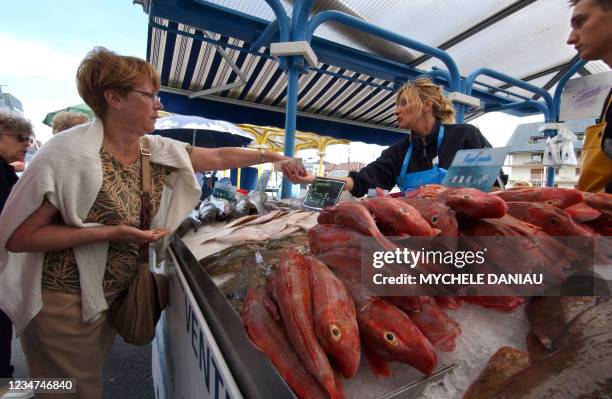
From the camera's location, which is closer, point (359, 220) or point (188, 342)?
point (359, 220)

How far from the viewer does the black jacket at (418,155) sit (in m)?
2.15

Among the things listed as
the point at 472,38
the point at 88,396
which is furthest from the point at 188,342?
the point at 472,38

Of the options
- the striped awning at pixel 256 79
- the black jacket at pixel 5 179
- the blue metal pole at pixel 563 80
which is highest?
the blue metal pole at pixel 563 80

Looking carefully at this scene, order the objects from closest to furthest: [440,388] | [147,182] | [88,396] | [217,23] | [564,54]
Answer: [440,388]
[88,396]
[147,182]
[217,23]
[564,54]

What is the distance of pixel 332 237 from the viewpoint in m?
0.75

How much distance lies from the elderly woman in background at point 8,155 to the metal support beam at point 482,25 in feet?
17.8

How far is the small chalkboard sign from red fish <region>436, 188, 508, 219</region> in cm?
103

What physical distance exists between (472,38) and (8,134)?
5.86 meters

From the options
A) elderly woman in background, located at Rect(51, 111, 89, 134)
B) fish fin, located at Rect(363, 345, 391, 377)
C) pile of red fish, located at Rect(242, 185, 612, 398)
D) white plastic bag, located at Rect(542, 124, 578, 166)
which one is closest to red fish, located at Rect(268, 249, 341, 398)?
pile of red fish, located at Rect(242, 185, 612, 398)

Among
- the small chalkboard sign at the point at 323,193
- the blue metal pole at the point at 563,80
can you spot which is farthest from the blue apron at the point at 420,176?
the blue metal pole at the point at 563,80

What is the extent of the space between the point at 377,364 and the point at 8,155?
315cm

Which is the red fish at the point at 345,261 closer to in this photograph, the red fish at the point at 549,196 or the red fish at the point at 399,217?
the red fish at the point at 399,217

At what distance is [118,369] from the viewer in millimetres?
2863

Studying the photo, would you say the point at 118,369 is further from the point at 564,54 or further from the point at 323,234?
the point at 564,54
